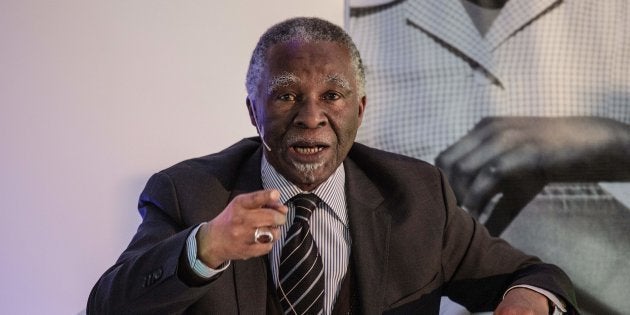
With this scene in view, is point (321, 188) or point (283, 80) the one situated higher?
point (283, 80)

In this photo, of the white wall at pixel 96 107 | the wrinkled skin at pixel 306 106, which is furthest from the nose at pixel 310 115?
the white wall at pixel 96 107

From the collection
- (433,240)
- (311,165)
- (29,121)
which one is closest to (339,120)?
(311,165)

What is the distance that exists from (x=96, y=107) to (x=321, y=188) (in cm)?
94

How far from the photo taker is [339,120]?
1454 millimetres

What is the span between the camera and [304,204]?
150 cm

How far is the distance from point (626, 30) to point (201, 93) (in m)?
1.32

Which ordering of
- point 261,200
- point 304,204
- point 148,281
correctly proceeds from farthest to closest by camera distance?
1. point 304,204
2. point 148,281
3. point 261,200

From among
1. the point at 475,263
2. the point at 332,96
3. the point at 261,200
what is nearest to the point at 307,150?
the point at 332,96

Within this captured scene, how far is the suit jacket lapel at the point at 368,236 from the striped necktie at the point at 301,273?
3.6 inches

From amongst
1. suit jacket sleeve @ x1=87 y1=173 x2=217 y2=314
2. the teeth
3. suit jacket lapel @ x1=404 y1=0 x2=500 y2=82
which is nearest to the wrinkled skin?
the teeth

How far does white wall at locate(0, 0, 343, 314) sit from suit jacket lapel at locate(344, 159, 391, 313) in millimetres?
681

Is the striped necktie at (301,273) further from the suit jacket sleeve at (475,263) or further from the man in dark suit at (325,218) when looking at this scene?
the suit jacket sleeve at (475,263)

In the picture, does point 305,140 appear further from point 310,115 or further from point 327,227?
point 327,227

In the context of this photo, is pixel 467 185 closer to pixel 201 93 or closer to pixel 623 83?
pixel 623 83
